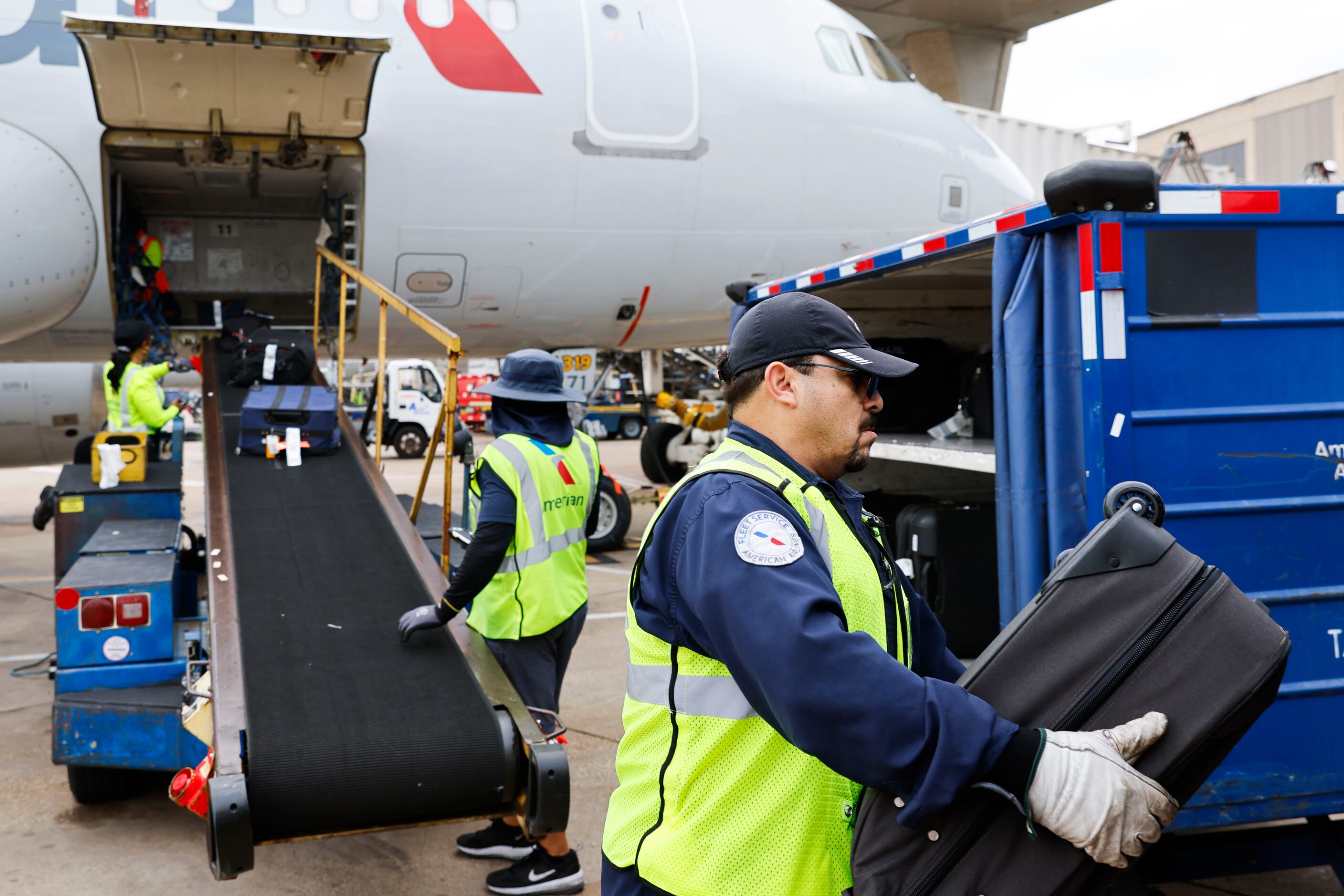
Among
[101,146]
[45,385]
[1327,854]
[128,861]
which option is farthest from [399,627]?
[45,385]

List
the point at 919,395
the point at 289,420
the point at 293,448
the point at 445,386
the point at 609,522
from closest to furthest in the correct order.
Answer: the point at 919,395
the point at 445,386
the point at 293,448
the point at 289,420
the point at 609,522

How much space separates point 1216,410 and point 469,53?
6260mm

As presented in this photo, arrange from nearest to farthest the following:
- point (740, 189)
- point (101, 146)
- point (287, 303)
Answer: point (101, 146) < point (740, 189) < point (287, 303)

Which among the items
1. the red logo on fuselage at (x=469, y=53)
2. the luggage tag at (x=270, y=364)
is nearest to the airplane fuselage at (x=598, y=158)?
the red logo on fuselage at (x=469, y=53)

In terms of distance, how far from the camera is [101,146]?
23.5ft

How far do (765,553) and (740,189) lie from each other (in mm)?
7426

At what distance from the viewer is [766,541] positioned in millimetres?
1565

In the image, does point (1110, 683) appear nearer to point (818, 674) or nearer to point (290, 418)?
point (818, 674)

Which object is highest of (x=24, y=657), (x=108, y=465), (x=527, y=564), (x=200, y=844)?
(x=108, y=465)

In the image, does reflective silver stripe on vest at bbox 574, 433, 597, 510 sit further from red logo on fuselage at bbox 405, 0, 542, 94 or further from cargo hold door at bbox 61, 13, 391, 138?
red logo on fuselage at bbox 405, 0, 542, 94

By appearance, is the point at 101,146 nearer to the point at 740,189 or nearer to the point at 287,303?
the point at 287,303

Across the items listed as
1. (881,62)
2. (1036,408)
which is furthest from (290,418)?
(881,62)

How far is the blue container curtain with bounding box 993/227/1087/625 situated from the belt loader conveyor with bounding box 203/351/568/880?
5.16 ft

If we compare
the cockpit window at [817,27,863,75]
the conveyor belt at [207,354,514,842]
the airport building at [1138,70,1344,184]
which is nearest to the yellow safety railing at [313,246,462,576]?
the conveyor belt at [207,354,514,842]
